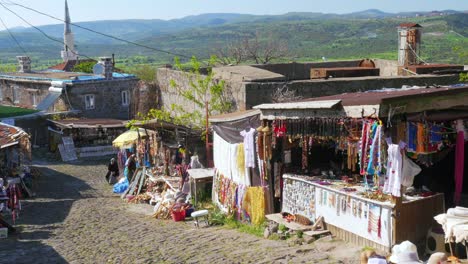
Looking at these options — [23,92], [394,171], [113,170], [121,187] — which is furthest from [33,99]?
[394,171]

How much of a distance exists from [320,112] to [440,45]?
90417 mm

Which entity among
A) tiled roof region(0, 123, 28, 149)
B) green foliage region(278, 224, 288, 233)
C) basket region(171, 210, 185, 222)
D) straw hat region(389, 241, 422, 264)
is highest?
straw hat region(389, 241, 422, 264)

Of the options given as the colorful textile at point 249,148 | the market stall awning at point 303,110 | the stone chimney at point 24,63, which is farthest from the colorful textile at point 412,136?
the stone chimney at point 24,63

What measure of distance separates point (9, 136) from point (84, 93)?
15344 millimetres

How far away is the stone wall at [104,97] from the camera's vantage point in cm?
3672

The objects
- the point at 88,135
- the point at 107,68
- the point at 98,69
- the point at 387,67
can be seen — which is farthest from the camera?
the point at 98,69

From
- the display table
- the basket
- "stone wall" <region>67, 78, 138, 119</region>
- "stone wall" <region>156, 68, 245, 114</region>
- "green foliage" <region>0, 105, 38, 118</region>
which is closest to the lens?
the display table

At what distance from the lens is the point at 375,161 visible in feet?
34.1

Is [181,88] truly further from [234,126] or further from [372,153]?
[372,153]

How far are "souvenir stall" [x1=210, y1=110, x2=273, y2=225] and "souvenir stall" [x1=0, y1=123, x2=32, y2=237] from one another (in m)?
6.36

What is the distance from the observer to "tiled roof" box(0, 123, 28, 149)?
20.6m

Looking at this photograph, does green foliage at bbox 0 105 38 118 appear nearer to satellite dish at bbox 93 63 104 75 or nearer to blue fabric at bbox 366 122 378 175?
satellite dish at bbox 93 63 104 75

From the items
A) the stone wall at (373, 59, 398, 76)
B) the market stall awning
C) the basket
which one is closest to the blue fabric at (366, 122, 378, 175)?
the market stall awning

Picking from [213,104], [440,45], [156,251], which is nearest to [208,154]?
[213,104]
